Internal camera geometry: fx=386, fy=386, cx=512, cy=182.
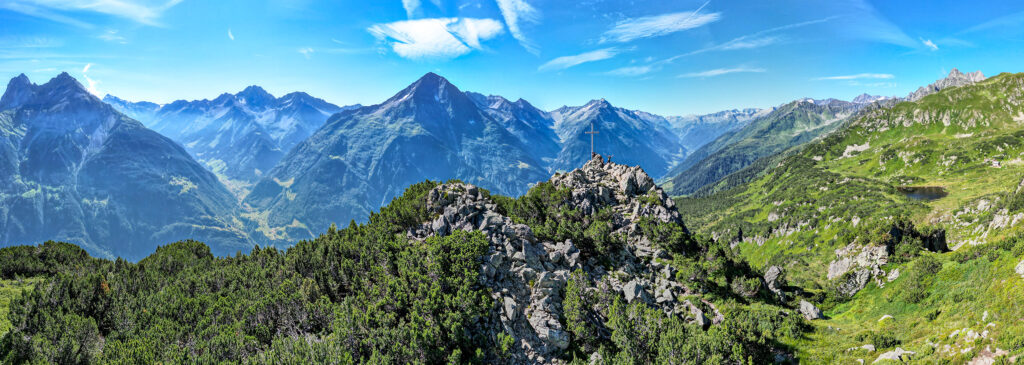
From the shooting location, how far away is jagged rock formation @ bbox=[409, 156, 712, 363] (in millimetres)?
45875

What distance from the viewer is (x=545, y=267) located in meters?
55.2

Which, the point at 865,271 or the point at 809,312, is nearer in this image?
the point at 809,312

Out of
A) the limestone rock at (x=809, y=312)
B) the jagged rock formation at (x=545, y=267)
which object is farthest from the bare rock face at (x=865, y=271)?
the jagged rock formation at (x=545, y=267)

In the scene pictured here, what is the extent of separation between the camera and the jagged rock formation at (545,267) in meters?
45.9

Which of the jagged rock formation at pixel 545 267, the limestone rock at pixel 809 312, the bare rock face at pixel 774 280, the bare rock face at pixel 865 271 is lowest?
the bare rock face at pixel 865 271

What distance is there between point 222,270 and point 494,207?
50.1 m

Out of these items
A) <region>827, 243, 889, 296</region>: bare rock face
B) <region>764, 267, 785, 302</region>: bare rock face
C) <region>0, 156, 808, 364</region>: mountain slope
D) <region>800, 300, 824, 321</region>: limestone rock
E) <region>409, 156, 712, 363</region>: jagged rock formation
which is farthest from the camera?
<region>827, 243, 889, 296</region>: bare rock face

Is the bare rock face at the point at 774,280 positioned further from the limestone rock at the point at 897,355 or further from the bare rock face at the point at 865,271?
the limestone rock at the point at 897,355

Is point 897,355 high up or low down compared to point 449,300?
down

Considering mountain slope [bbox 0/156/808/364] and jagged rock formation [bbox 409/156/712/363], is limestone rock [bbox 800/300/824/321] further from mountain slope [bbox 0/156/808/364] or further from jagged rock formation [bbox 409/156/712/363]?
jagged rock formation [bbox 409/156/712/363]

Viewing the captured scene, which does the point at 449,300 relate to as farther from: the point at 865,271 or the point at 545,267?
the point at 865,271

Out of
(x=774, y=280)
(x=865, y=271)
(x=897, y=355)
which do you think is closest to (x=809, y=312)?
(x=774, y=280)

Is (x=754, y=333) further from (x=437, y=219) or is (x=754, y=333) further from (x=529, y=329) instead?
(x=437, y=219)

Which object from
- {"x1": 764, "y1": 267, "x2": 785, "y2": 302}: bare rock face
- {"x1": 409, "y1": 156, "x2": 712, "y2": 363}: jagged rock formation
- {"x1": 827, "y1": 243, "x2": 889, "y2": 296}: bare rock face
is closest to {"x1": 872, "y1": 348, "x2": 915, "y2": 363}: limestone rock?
{"x1": 409, "y1": 156, "x2": 712, "y2": 363}: jagged rock formation
